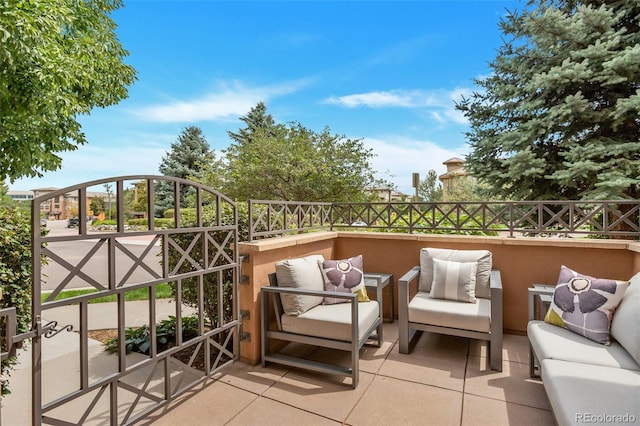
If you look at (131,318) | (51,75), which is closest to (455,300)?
(131,318)

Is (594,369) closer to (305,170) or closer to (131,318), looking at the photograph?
(131,318)

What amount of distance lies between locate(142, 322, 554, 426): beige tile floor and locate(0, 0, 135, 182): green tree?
5633mm

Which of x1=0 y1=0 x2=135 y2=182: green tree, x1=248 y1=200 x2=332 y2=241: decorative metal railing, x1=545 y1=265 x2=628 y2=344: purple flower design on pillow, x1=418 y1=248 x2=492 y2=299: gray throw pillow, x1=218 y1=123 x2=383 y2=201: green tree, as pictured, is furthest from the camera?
x1=218 y1=123 x2=383 y2=201: green tree

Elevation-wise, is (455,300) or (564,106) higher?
(564,106)

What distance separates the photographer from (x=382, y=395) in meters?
2.50

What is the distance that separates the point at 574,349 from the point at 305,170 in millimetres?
6834

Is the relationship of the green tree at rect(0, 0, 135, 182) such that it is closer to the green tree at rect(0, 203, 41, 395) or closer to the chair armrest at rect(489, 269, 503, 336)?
the green tree at rect(0, 203, 41, 395)

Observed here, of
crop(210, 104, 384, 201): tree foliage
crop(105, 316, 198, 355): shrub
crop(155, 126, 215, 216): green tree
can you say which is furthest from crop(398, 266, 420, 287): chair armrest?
crop(155, 126, 215, 216): green tree

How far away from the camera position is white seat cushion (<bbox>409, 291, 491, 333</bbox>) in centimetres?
291

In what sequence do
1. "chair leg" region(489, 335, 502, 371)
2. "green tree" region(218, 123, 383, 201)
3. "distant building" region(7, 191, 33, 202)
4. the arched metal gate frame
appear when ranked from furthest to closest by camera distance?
"green tree" region(218, 123, 383, 201) → "distant building" region(7, 191, 33, 202) → "chair leg" region(489, 335, 502, 371) → the arched metal gate frame

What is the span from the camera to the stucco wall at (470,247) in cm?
307

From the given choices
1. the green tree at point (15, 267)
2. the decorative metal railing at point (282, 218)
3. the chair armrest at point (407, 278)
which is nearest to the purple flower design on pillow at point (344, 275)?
the chair armrest at point (407, 278)

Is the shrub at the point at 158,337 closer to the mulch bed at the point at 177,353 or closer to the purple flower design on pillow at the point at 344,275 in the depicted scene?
the mulch bed at the point at 177,353

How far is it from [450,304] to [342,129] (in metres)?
7.26
